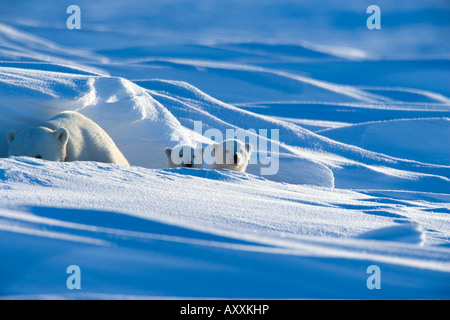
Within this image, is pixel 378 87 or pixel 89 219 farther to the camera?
pixel 378 87

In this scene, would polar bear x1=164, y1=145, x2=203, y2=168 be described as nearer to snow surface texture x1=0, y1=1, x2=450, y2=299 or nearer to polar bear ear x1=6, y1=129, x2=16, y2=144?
snow surface texture x1=0, y1=1, x2=450, y2=299

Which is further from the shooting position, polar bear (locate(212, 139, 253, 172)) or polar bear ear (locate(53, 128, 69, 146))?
polar bear (locate(212, 139, 253, 172))

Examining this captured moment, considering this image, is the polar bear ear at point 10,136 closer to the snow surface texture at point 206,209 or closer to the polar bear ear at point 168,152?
the snow surface texture at point 206,209

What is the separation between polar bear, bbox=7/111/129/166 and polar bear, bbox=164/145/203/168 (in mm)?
456

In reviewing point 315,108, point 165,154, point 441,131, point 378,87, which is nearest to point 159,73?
point 315,108

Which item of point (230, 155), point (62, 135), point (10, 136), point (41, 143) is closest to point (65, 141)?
point (62, 135)

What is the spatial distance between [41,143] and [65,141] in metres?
0.17

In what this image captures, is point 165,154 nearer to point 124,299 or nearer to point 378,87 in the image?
point 124,299

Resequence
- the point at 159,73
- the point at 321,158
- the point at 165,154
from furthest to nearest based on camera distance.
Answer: the point at 159,73 → the point at 321,158 → the point at 165,154

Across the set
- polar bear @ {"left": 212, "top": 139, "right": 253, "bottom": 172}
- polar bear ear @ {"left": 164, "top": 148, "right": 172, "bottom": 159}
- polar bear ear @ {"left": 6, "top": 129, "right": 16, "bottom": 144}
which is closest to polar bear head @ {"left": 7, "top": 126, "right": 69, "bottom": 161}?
polar bear ear @ {"left": 6, "top": 129, "right": 16, "bottom": 144}

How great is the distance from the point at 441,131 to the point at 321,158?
2839 millimetres

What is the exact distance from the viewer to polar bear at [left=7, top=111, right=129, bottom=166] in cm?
419
